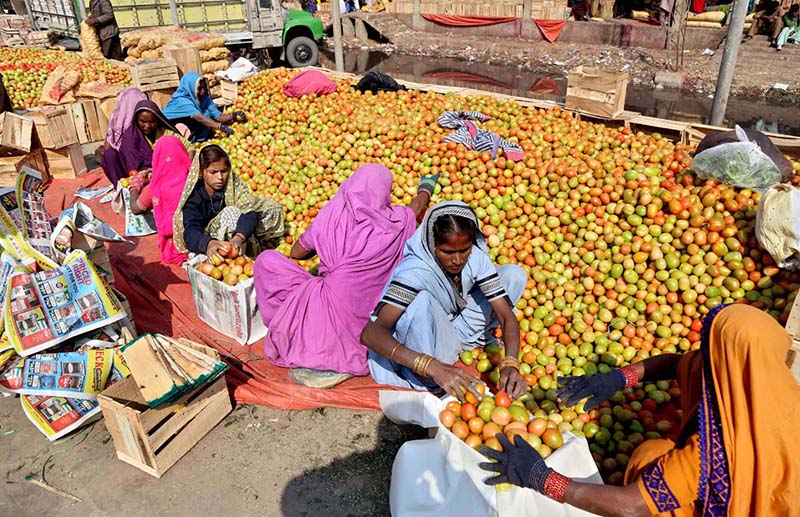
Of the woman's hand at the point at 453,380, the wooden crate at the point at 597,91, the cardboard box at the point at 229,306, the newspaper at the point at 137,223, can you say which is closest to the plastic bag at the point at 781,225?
the woman's hand at the point at 453,380

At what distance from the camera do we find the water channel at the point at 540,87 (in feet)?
43.5

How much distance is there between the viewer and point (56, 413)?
3.40 metres

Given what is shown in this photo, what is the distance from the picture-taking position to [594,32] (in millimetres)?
20109

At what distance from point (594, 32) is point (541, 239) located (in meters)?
18.8

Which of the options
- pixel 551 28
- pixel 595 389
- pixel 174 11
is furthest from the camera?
pixel 551 28

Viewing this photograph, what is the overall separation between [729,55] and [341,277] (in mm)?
7204

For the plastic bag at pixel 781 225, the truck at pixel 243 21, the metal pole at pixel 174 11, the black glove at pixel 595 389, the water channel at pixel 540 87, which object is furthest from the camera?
the truck at pixel 243 21

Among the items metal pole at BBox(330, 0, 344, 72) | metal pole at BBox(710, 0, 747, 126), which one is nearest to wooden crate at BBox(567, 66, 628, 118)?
metal pole at BBox(710, 0, 747, 126)

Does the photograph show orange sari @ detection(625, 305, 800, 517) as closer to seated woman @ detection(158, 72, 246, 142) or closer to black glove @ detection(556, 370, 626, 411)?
black glove @ detection(556, 370, 626, 411)

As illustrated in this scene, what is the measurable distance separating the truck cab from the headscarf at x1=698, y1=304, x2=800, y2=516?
53.5ft

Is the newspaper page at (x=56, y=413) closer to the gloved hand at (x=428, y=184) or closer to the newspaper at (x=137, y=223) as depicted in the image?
the newspaper at (x=137, y=223)

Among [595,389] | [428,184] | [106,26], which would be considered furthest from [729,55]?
[106,26]

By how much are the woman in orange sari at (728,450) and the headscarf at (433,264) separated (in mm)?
1347

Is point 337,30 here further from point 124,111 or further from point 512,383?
point 512,383
